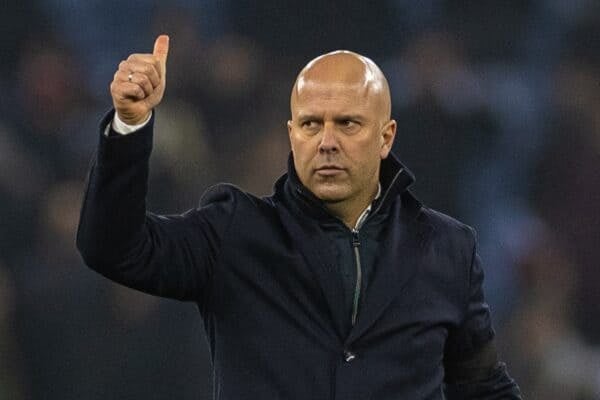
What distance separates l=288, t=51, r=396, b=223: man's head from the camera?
2172 millimetres

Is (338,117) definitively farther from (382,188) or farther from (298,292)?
(298,292)

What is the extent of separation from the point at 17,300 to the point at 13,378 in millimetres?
227

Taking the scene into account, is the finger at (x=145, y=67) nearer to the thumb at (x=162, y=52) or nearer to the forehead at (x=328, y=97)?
the thumb at (x=162, y=52)

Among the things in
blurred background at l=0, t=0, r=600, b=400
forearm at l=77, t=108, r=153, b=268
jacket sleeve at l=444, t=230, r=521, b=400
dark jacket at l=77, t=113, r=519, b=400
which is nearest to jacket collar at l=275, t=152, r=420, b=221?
dark jacket at l=77, t=113, r=519, b=400

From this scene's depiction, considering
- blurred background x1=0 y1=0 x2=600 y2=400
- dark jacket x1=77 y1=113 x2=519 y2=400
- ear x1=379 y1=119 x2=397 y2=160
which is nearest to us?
dark jacket x1=77 y1=113 x2=519 y2=400

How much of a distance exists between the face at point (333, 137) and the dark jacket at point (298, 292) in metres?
0.04

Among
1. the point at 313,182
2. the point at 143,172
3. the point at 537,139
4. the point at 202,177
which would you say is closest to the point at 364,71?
the point at 313,182

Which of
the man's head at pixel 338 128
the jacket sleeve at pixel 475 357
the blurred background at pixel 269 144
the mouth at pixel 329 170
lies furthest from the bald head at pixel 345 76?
the blurred background at pixel 269 144

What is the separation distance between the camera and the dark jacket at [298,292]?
2064mm

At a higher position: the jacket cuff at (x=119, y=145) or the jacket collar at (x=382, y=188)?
the jacket cuff at (x=119, y=145)

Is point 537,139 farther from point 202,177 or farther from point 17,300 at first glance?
point 17,300

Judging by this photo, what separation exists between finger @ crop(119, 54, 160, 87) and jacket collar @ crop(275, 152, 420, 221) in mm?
424

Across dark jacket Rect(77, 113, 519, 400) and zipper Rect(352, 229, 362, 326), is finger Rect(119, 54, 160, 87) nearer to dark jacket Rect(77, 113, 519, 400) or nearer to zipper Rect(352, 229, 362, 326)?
dark jacket Rect(77, 113, 519, 400)

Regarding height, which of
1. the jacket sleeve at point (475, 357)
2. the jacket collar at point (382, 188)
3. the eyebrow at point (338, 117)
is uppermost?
the eyebrow at point (338, 117)
